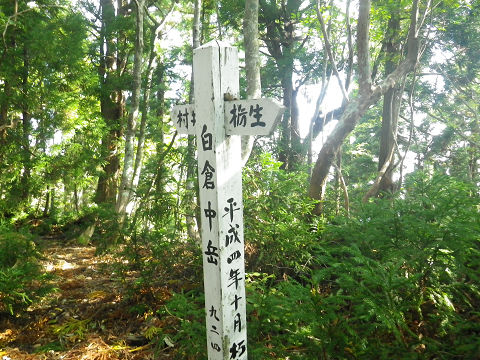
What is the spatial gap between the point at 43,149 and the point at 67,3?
5696 millimetres

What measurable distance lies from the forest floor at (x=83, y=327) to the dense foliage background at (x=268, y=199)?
0.11 feet

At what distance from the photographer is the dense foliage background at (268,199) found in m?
2.43

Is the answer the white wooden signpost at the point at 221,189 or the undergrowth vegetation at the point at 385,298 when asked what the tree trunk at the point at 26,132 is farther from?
the white wooden signpost at the point at 221,189

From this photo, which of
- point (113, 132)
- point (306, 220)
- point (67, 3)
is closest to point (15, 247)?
point (306, 220)

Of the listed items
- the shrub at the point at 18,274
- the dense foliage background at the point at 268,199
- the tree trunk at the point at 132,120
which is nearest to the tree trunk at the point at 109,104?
the dense foliage background at the point at 268,199

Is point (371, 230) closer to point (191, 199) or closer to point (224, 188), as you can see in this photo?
point (224, 188)

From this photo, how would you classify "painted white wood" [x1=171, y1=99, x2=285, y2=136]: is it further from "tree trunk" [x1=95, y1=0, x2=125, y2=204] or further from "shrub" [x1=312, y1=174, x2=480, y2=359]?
"tree trunk" [x1=95, y1=0, x2=125, y2=204]

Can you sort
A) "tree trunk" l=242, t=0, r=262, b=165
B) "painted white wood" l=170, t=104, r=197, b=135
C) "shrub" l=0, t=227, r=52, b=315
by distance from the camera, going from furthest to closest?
A: "tree trunk" l=242, t=0, r=262, b=165, "shrub" l=0, t=227, r=52, b=315, "painted white wood" l=170, t=104, r=197, b=135

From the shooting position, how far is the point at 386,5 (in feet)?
22.7

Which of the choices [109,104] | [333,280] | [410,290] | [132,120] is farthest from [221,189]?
[109,104]

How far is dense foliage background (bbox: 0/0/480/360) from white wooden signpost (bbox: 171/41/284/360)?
378 mm

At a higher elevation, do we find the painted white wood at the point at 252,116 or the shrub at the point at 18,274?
the painted white wood at the point at 252,116

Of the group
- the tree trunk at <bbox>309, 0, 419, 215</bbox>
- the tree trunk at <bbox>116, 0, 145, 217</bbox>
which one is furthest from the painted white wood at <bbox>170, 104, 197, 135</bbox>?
the tree trunk at <bbox>116, 0, 145, 217</bbox>

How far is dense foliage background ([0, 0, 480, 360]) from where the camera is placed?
2.43m
